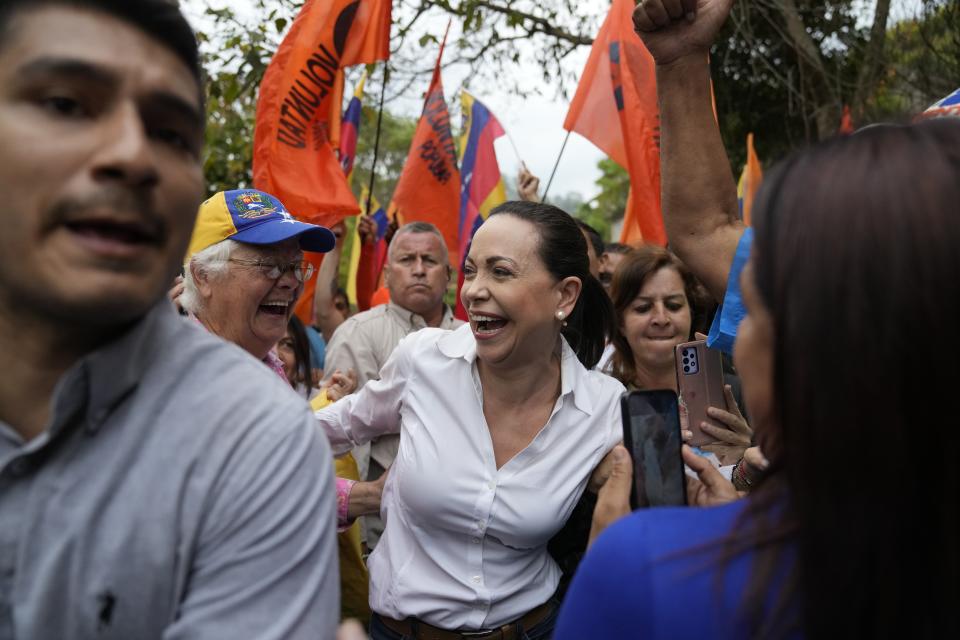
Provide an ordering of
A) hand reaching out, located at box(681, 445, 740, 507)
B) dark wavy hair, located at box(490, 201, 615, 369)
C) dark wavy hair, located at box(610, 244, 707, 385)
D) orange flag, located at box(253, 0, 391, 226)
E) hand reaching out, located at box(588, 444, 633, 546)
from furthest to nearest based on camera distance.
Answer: orange flag, located at box(253, 0, 391, 226)
dark wavy hair, located at box(610, 244, 707, 385)
dark wavy hair, located at box(490, 201, 615, 369)
hand reaching out, located at box(681, 445, 740, 507)
hand reaching out, located at box(588, 444, 633, 546)

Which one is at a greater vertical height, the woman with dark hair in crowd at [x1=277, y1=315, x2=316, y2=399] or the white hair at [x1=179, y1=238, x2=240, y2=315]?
the white hair at [x1=179, y1=238, x2=240, y2=315]

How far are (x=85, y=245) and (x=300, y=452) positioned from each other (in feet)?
1.32

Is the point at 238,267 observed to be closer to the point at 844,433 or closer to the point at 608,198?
the point at 844,433

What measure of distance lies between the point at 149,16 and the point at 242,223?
151 cm

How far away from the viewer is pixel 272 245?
8.53ft

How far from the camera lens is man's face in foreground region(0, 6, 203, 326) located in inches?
39.7

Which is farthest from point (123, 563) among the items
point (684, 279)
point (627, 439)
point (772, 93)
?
point (772, 93)

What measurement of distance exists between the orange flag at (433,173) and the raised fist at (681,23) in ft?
14.1

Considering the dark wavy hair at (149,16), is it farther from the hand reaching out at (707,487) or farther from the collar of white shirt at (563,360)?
the collar of white shirt at (563,360)

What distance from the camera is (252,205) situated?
2.61m

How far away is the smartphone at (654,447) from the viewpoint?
1541mm

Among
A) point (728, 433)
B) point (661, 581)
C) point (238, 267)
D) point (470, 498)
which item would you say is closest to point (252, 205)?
point (238, 267)

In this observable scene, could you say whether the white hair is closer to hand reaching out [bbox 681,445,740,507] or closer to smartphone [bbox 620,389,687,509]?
smartphone [bbox 620,389,687,509]

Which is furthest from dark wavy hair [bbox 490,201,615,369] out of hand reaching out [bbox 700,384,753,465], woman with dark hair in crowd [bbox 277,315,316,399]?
woman with dark hair in crowd [bbox 277,315,316,399]
